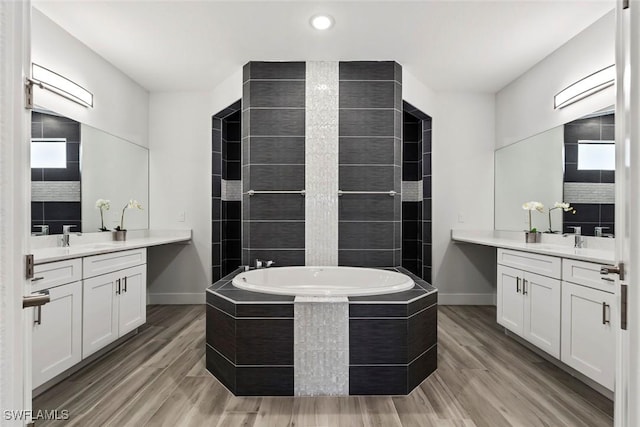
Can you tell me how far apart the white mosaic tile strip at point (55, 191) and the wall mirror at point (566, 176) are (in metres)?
3.99

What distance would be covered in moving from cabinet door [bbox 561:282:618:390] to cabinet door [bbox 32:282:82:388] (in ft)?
9.94

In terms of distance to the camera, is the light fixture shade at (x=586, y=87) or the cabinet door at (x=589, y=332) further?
the light fixture shade at (x=586, y=87)

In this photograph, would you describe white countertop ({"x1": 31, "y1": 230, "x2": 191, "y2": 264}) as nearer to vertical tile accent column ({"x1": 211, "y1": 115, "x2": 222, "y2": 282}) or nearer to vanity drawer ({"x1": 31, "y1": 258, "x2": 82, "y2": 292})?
vanity drawer ({"x1": 31, "y1": 258, "x2": 82, "y2": 292})

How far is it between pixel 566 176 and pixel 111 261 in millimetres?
3645

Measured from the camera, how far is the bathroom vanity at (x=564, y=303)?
201cm

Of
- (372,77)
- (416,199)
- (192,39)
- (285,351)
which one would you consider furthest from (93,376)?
(416,199)

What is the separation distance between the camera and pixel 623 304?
2.78 feet

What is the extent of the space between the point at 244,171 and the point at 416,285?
1952 millimetres

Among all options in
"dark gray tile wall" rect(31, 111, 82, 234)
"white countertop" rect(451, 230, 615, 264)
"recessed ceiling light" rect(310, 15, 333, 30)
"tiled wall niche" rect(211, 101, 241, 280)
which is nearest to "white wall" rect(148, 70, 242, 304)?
"tiled wall niche" rect(211, 101, 241, 280)

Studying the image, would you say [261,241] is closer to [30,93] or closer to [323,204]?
[323,204]

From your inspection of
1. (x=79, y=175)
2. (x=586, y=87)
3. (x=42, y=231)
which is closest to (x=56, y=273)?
(x=42, y=231)

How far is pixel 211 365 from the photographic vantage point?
2.39 meters

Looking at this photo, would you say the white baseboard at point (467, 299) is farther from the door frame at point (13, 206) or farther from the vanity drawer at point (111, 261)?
the door frame at point (13, 206)

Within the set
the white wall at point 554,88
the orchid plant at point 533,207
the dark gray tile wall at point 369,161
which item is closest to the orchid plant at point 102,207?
the dark gray tile wall at point 369,161
